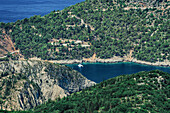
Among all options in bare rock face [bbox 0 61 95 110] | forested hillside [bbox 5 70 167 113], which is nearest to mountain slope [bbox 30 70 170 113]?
forested hillside [bbox 5 70 167 113]

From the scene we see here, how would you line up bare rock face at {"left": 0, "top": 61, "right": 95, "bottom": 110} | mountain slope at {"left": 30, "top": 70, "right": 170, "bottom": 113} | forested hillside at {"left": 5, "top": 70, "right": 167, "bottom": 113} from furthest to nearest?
bare rock face at {"left": 0, "top": 61, "right": 95, "bottom": 110} → mountain slope at {"left": 30, "top": 70, "right": 170, "bottom": 113} → forested hillside at {"left": 5, "top": 70, "right": 167, "bottom": 113}

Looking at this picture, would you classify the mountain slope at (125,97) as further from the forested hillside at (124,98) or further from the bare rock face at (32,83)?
the bare rock face at (32,83)

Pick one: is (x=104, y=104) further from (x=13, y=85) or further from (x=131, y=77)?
(x=13, y=85)

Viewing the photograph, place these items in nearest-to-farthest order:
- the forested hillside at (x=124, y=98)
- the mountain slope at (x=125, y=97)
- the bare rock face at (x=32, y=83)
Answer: the forested hillside at (x=124, y=98)
the mountain slope at (x=125, y=97)
the bare rock face at (x=32, y=83)

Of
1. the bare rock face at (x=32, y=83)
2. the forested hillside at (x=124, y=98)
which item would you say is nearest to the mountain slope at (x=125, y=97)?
the forested hillside at (x=124, y=98)

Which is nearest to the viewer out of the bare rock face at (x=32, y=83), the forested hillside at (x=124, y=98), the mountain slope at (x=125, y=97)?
the forested hillside at (x=124, y=98)

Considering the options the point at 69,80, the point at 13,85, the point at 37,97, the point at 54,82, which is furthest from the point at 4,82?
the point at 69,80

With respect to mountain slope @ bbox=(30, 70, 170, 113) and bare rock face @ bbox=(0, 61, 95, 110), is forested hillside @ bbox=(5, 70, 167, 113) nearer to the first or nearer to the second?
mountain slope @ bbox=(30, 70, 170, 113)
